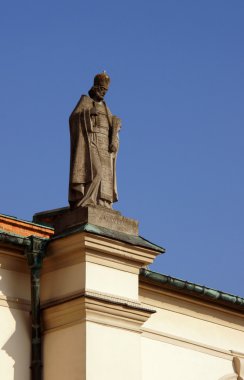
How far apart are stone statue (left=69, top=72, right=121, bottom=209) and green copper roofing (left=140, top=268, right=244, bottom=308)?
1287mm

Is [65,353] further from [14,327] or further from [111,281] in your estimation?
[111,281]

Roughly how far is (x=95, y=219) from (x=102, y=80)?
2.01m

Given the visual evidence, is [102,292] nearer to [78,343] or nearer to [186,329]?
[78,343]

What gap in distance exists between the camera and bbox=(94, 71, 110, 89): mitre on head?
17703 mm

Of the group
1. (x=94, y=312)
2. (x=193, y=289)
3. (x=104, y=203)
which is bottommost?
(x=94, y=312)

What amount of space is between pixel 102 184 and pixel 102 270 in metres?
1.19

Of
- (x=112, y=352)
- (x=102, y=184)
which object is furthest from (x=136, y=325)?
(x=102, y=184)

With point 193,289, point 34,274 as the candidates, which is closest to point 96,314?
point 34,274

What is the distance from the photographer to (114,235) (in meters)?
16.8

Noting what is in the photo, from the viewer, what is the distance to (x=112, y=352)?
1645cm

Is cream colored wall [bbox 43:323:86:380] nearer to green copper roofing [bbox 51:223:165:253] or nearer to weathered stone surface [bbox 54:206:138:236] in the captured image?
green copper roofing [bbox 51:223:165:253]

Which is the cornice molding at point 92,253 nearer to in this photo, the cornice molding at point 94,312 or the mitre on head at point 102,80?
the cornice molding at point 94,312

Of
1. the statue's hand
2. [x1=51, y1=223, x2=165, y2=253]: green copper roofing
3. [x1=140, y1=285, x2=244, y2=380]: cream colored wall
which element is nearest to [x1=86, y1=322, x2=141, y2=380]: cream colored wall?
[x1=140, y1=285, x2=244, y2=380]: cream colored wall

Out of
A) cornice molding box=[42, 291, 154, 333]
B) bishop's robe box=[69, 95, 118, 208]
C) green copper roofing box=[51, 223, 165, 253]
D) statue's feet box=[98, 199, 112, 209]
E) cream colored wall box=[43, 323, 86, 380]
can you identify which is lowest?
cream colored wall box=[43, 323, 86, 380]
